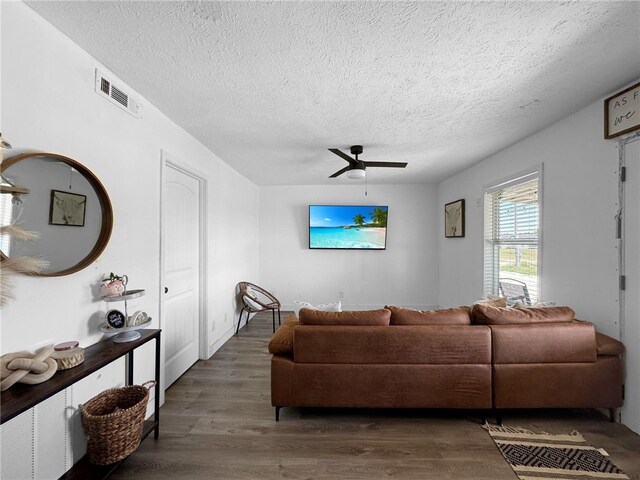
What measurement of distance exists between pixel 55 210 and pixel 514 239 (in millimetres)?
4131

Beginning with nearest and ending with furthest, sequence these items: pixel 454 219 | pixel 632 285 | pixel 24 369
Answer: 1. pixel 24 369
2. pixel 632 285
3. pixel 454 219

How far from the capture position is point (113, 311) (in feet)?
5.66

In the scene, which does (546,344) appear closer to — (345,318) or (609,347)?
(609,347)

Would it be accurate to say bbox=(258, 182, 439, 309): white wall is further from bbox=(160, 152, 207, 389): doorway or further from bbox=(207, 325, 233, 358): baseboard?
bbox=(160, 152, 207, 389): doorway

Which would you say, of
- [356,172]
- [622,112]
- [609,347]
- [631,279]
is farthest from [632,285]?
[356,172]

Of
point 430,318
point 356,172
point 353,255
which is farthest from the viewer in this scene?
point 353,255

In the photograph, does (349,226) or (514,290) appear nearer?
(514,290)

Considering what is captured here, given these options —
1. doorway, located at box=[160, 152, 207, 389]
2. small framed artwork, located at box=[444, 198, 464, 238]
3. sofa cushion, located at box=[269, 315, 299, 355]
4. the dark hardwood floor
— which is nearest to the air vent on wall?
doorway, located at box=[160, 152, 207, 389]

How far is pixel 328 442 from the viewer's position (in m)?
1.91

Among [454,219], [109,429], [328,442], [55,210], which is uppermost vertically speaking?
[454,219]

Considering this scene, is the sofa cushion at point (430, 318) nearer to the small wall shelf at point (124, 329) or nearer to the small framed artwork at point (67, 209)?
the small wall shelf at point (124, 329)

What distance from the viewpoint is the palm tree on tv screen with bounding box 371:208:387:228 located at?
210 inches

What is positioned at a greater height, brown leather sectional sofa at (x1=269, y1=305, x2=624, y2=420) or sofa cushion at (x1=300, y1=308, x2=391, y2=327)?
sofa cushion at (x1=300, y1=308, x2=391, y2=327)

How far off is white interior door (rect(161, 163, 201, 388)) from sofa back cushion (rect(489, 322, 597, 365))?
9.09 ft
